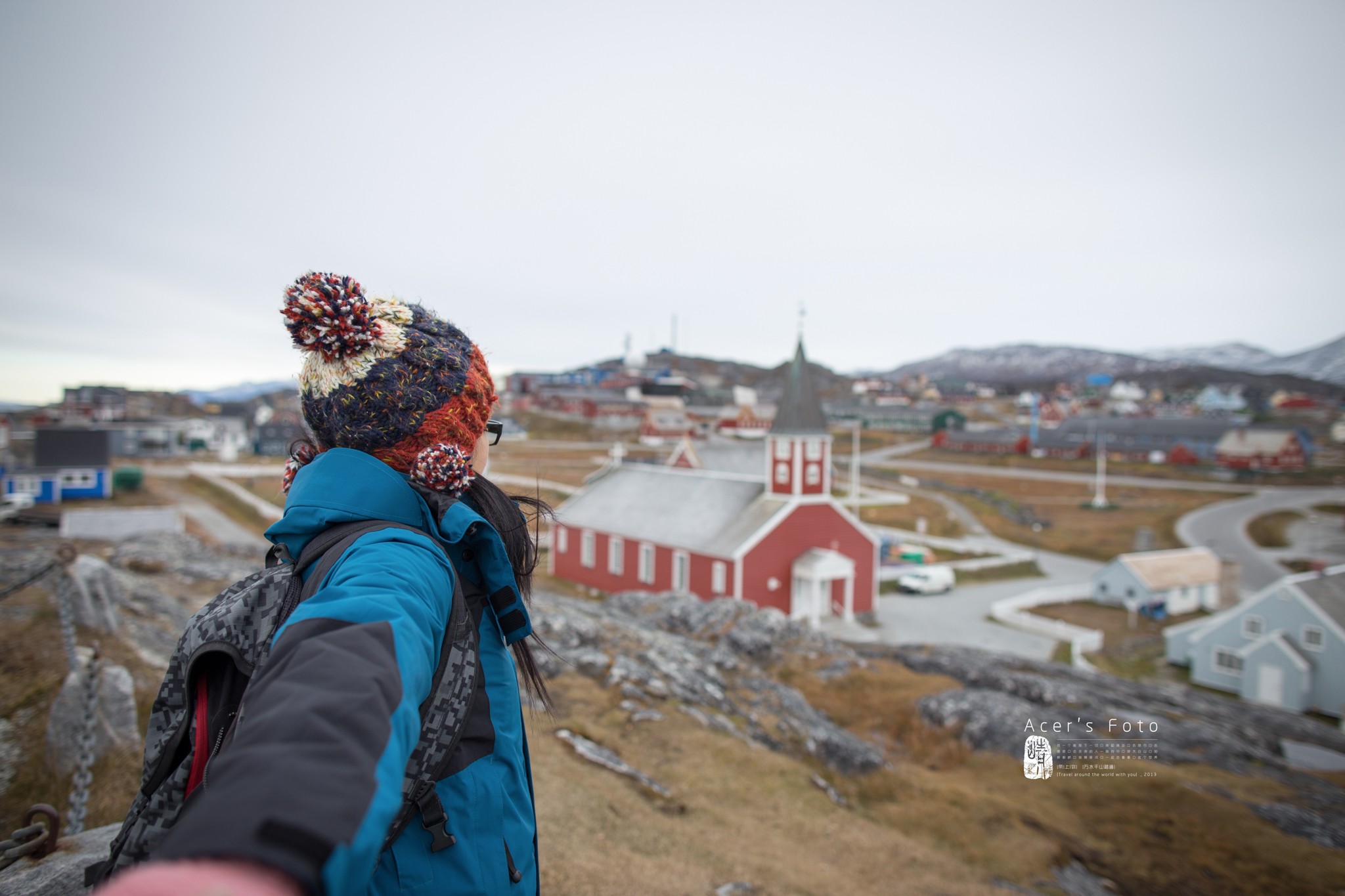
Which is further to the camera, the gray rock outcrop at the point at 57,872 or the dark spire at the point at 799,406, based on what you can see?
the dark spire at the point at 799,406

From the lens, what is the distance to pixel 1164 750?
1129cm

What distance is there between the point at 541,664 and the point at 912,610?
1722cm

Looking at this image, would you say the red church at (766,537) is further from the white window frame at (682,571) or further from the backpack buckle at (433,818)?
the backpack buckle at (433,818)

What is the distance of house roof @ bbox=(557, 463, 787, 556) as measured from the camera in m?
22.5

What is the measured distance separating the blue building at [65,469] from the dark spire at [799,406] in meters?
34.0

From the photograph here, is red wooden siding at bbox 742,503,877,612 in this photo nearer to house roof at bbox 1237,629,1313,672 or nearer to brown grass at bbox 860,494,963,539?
house roof at bbox 1237,629,1313,672

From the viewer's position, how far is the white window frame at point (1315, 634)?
1777 centimetres

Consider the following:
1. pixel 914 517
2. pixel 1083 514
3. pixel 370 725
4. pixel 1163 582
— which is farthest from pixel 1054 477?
pixel 370 725

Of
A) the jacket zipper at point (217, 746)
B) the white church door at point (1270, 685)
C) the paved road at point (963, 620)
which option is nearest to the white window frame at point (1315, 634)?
the white church door at point (1270, 685)

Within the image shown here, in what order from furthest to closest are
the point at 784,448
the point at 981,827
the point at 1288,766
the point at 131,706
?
the point at 784,448
the point at 1288,766
the point at 981,827
the point at 131,706

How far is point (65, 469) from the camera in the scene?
106 feet

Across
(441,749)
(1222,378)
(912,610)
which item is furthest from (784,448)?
(1222,378)

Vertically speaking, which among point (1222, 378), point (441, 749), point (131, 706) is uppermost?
point (1222, 378)

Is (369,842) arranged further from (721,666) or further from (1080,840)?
(721,666)
